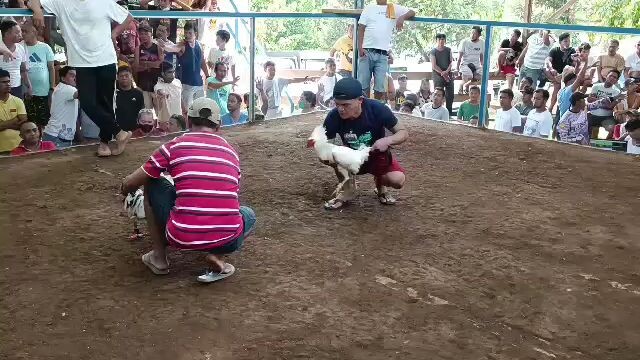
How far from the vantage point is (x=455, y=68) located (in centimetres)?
868

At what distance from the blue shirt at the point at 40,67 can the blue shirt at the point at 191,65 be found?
55.2 inches

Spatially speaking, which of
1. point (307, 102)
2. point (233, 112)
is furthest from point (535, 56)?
point (233, 112)

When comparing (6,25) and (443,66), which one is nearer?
(6,25)

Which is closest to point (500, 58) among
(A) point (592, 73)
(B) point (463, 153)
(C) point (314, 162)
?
(A) point (592, 73)

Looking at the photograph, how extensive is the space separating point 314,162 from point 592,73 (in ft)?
13.7

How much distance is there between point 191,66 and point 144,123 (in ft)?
3.12

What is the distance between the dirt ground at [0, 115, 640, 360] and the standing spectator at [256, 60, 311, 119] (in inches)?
80.8

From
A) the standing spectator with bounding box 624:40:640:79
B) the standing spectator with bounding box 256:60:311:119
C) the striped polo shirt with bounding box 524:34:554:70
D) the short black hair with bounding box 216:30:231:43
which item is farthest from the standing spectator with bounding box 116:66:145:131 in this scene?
the standing spectator with bounding box 624:40:640:79

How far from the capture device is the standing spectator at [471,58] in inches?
313

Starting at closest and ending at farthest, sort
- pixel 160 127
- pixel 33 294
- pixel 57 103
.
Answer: pixel 33 294
pixel 57 103
pixel 160 127

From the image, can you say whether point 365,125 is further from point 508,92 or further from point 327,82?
point 327,82

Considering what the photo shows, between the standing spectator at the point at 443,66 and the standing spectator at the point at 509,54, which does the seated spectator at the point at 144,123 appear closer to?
the standing spectator at the point at 443,66

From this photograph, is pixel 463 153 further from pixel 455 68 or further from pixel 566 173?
pixel 455 68

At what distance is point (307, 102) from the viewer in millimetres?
8555
